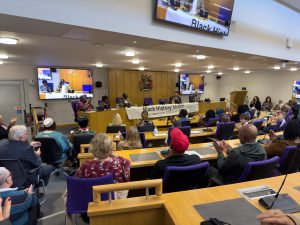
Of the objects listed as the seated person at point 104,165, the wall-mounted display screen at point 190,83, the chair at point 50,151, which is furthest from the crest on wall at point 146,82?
the seated person at point 104,165

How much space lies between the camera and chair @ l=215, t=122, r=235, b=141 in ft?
14.9

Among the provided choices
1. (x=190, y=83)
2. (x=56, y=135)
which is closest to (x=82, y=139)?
(x=56, y=135)

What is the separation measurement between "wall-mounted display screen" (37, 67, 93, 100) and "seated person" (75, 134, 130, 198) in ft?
25.8

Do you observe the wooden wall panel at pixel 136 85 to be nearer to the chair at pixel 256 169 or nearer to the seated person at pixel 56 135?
the seated person at pixel 56 135

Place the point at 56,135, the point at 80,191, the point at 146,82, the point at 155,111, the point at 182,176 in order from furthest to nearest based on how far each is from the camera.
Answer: the point at 146,82 → the point at 155,111 → the point at 56,135 → the point at 182,176 → the point at 80,191

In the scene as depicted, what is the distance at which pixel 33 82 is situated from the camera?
29.1 ft

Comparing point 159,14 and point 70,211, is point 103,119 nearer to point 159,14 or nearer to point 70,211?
point 159,14

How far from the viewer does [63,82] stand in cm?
920

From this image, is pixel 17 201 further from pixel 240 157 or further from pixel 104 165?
pixel 240 157

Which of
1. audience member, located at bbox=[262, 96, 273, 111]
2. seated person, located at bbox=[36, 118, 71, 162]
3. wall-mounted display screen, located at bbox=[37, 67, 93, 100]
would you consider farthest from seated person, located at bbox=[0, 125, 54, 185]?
audience member, located at bbox=[262, 96, 273, 111]

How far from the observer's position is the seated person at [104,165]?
192 centimetres

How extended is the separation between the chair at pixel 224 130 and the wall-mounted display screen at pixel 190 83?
28.5ft

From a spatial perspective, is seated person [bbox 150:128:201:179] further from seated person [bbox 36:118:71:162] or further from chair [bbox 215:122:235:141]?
chair [bbox 215:122:235:141]

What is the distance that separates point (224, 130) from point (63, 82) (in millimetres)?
7227
